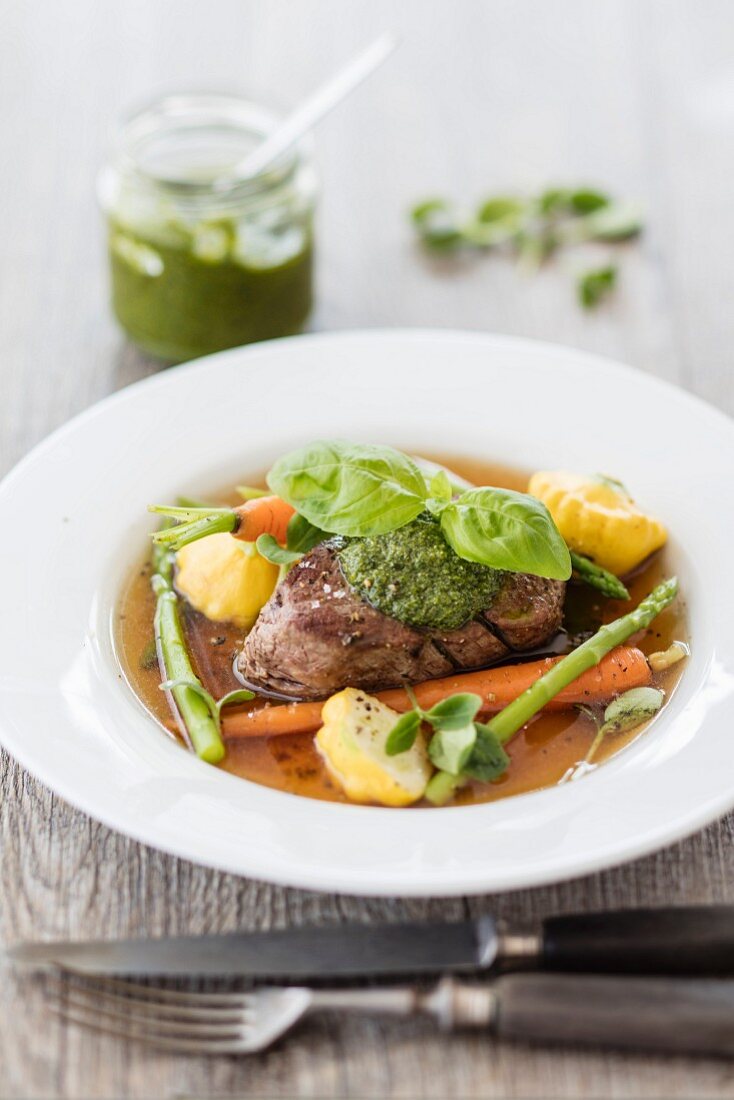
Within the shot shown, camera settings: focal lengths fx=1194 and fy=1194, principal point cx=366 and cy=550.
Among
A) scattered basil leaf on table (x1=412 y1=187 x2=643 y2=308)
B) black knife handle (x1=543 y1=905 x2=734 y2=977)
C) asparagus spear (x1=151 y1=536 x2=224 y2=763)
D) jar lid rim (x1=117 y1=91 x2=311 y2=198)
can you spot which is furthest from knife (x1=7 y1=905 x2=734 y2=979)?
scattered basil leaf on table (x1=412 y1=187 x2=643 y2=308)

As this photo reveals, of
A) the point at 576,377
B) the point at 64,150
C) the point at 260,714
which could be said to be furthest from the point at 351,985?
the point at 64,150

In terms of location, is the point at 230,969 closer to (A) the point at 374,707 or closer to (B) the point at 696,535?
(A) the point at 374,707

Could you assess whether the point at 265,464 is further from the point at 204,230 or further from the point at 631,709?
the point at 631,709

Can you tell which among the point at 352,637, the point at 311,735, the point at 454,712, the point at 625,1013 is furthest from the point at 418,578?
the point at 625,1013

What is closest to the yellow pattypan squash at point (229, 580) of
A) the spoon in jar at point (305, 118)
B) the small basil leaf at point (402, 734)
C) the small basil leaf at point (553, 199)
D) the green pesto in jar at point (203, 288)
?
the small basil leaf at point (402, 734)

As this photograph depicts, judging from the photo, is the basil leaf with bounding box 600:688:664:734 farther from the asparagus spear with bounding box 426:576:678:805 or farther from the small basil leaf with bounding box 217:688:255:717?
the small basil leaf with bounding box 217:688:255:717

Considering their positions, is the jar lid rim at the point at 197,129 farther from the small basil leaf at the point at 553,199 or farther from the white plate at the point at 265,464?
the small basil leaf at the point at 553,199
